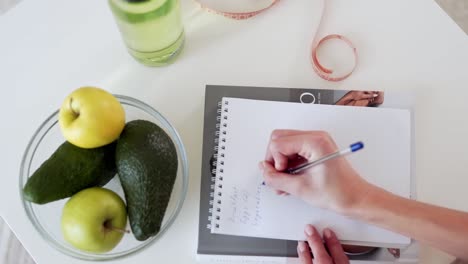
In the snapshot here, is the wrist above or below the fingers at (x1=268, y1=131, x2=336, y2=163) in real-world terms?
below

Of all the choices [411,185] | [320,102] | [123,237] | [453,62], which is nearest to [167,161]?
[123,237]

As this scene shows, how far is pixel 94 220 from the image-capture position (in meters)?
0.55

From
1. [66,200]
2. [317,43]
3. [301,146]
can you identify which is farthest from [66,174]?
[317,43]

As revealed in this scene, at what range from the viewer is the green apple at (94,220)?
21.7 inches

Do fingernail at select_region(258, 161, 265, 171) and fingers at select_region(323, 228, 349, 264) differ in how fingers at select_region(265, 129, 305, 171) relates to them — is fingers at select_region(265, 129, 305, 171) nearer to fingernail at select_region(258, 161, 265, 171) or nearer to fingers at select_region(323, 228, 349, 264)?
fingernail at select_region(258, 161, 265, 171)

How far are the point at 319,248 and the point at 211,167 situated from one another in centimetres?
19

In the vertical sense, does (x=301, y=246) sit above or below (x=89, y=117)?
below

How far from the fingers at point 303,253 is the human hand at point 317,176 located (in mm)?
62

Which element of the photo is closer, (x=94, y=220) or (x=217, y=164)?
(x=94, y=220)

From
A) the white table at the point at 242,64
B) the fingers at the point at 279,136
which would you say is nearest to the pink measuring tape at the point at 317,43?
the white table at the point at 242,64

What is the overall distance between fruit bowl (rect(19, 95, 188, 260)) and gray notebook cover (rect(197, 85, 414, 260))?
0.13 ft

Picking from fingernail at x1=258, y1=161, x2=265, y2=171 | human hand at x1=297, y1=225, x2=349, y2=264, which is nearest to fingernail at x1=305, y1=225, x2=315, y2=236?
human hand at x1=297, y1=225, x2=349, y2=264

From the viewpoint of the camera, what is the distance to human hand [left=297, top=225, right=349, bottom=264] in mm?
612

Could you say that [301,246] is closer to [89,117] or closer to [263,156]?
[263,156]
